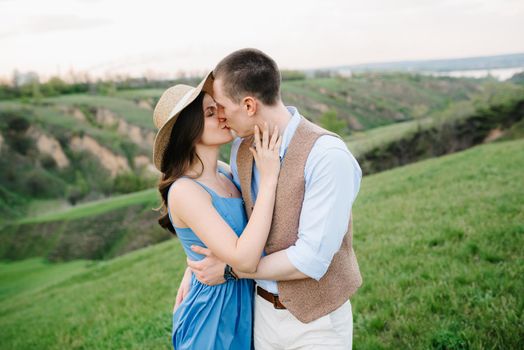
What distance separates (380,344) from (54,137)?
84.1m

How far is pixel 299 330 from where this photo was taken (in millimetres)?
2482

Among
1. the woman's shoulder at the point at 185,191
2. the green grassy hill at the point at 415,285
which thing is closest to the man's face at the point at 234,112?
the woman's shoulder at the point at 185,191

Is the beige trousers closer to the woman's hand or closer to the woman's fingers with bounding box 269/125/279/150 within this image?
the woman's hand

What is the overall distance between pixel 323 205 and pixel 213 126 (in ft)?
3.47

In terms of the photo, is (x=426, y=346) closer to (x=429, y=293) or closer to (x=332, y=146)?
(x=429, y=293)

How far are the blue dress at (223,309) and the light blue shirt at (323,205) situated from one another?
0.62m

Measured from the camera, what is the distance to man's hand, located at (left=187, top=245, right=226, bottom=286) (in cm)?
267

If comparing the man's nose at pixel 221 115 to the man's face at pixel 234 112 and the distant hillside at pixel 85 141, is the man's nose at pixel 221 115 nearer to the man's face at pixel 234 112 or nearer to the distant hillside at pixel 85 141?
the man's face at pixel 234 112

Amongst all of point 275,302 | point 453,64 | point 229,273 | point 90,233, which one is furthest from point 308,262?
point 453,64

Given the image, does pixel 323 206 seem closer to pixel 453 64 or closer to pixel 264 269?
pixel 264 269

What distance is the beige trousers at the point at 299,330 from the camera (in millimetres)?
2463

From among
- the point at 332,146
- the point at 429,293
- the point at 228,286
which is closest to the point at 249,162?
the point at 332,146

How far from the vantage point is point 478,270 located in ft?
16.7

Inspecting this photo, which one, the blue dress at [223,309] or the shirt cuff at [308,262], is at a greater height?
the shirt cuff at [308,262]
